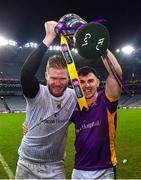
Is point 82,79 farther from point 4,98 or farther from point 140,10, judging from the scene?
point 4,98

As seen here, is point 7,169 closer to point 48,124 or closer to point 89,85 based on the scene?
point 48,124

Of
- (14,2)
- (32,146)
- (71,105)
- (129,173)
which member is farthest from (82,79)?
(14,2)

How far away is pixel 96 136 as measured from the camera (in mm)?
3971

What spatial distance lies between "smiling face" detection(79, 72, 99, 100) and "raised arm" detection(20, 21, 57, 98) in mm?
570

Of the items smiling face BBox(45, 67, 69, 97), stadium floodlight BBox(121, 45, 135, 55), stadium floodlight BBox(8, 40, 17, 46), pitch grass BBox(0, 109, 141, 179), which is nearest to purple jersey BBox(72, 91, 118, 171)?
smiling face BBox(45, 67, 69, 97)

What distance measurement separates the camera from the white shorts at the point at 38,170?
4.04 m

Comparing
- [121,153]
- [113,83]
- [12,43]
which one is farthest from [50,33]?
[12,43]

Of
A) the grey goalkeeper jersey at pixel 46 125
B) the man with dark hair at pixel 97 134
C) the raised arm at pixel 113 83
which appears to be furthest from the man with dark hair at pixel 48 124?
the raised arm at pixel 113 83

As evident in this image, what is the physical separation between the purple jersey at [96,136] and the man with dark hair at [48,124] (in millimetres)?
198

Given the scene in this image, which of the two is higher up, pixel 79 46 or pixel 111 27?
pixel 111 27

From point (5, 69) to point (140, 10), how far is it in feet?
74.2

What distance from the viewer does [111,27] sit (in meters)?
39.9

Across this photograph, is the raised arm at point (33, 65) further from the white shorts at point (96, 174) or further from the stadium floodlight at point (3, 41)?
the stadium floodlight at point (3, 41)

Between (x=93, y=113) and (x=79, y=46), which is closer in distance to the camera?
(x=79, y=46)
